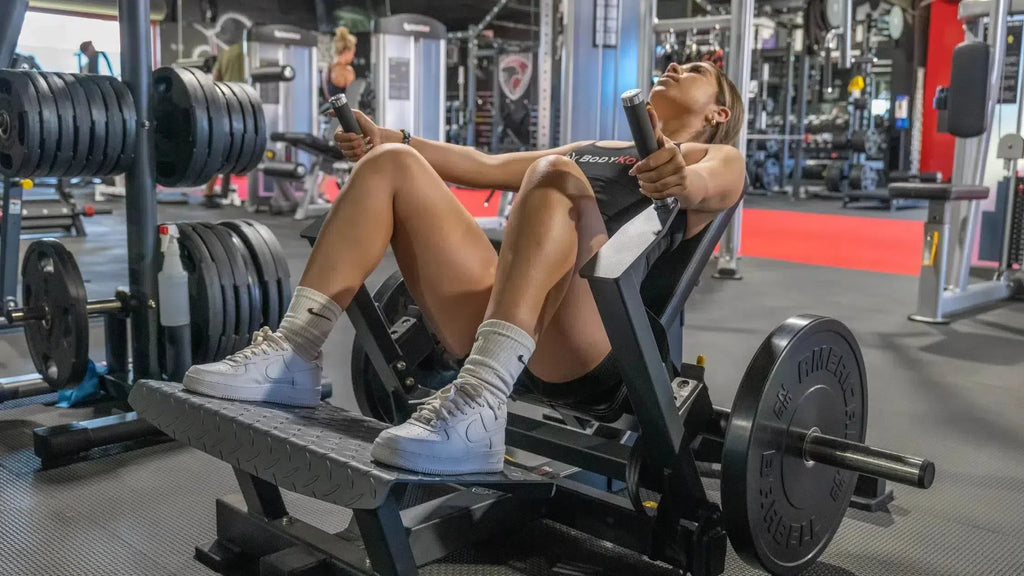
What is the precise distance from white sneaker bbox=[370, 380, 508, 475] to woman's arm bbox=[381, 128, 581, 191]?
1.97ft

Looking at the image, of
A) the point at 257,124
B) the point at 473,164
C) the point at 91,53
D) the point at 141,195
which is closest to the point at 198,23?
the point at 91,53

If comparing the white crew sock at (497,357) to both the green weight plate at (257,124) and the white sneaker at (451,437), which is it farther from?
the green weight plate at (257,124)

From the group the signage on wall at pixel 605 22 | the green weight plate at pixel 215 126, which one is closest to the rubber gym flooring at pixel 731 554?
the green weight plate at pixel 215 126

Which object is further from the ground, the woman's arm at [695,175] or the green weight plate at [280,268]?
the woman's arm at [695,175]

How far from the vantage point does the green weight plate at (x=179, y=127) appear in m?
2.16

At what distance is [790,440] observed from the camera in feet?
4.19

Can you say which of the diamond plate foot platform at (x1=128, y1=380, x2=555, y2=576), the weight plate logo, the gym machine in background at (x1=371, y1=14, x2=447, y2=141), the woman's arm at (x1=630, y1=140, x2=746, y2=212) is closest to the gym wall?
the weight plate logo

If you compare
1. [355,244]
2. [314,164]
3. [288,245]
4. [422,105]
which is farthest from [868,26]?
[355,244]

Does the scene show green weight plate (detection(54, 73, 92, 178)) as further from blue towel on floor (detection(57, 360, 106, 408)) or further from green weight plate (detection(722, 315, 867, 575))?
green weight plate (detection(722, 315, 867, 575))

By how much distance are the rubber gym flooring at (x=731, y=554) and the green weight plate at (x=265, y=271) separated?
33cm

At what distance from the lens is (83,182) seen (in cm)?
939

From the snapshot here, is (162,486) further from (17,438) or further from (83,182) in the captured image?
(83,182)

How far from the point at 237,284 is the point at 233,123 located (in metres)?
0.42

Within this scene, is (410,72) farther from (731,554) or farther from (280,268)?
(731,554)
